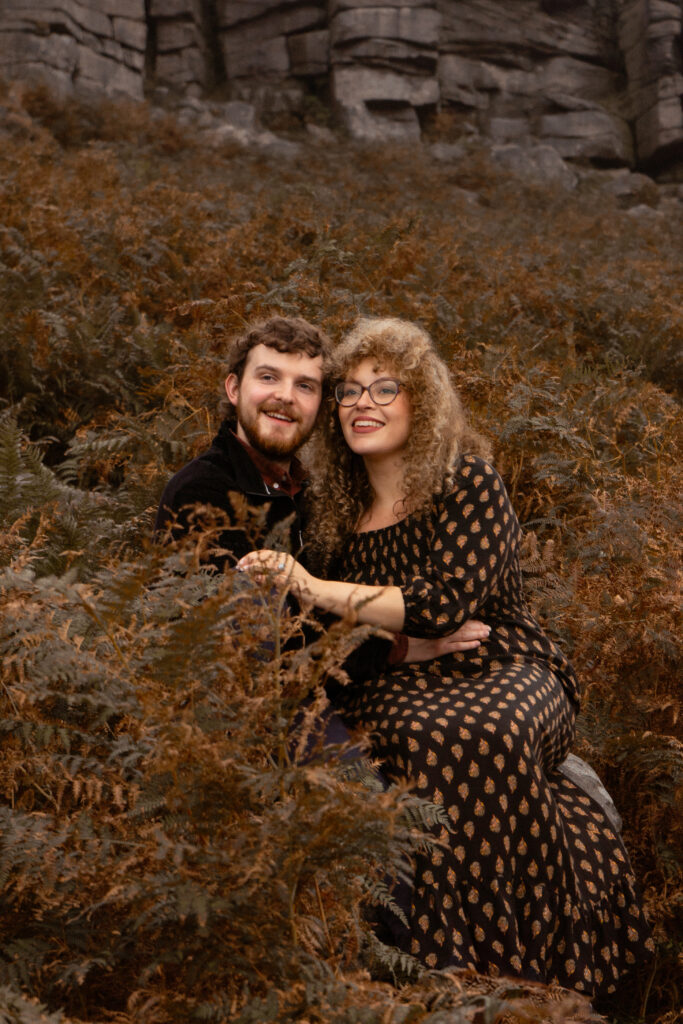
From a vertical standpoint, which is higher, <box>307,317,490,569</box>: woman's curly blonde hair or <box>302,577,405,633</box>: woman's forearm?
<box>307,317,490,569</box>: woman's curly blonde hair

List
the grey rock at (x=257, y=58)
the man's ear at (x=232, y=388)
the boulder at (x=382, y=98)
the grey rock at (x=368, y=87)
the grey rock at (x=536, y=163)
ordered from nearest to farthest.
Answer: the man's ear at (x=232, y=388) → the grey rock at (x=536, y=163) → the boulder at (x=382, y=98) → the grey rock at (x=368, y=87) → the grey rock at (x=257, y=58)

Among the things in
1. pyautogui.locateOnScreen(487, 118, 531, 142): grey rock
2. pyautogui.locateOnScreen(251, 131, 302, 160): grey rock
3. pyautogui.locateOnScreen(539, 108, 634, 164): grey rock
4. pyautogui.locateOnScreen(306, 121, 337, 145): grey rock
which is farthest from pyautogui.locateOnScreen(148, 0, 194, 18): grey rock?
pyautogui.locateOnScreen(539, 108, 634, 164): grey rock

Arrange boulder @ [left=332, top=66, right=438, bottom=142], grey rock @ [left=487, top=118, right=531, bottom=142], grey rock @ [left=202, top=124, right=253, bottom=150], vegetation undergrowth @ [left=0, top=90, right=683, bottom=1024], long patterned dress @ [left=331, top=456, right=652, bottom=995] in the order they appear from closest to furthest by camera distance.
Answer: vegetation undergrowth @ [left=0, top=90, right=683, bottom=1024] → long patterned dress @ [left=331, top=456, right=652, bottom=995] → grey rock @ [left=202, top=124, right=253, bottom=150] → boulder @ [left=332, top=66, right=438, bottom=142] → grey rock @ [left=487, top=118, right=531, bottom=142]

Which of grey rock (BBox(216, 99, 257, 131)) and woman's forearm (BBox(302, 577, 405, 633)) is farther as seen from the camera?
grey rock (BBox(216, 99, 257, 131))

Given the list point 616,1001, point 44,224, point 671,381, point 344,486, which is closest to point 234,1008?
point 616,1001

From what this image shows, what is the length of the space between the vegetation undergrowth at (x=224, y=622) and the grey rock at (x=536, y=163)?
1064 centimetres

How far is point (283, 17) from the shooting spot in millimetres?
23234

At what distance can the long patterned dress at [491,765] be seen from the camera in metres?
2.58

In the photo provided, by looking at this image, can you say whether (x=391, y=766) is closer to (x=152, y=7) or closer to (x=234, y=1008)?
(x=234, y=1008)

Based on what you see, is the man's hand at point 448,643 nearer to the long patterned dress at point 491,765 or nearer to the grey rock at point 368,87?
the long patterned dress at point 491,765

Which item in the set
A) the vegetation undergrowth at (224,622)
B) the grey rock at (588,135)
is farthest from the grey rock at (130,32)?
the vegetation undergrowth at (224,622)

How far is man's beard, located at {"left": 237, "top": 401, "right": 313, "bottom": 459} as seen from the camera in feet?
10.8

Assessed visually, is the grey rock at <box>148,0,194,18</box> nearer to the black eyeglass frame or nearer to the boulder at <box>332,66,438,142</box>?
the boulder at <box>332,66,438,142</box>

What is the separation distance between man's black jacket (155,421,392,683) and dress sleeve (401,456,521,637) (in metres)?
0.22
